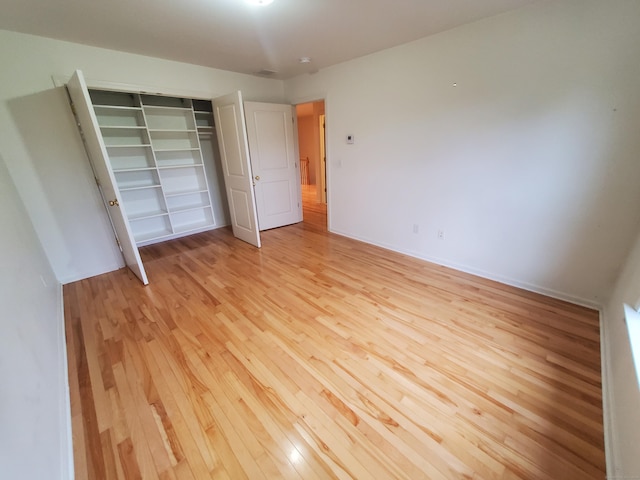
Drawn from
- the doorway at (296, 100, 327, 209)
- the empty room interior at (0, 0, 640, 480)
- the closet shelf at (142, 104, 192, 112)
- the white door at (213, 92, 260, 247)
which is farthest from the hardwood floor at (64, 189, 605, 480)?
the doorway at (296, 100, 327, 209)

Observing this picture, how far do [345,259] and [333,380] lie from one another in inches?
69.9

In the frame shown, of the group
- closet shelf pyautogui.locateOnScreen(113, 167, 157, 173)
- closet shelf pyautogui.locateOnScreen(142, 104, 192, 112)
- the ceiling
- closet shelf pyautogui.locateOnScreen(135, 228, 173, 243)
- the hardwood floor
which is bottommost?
the hardwood floor

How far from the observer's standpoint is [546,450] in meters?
1.18

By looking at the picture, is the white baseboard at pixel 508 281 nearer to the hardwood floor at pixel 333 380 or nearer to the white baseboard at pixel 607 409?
the hardwood floor at pixel 333 380

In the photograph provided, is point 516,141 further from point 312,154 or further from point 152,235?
point 312,154

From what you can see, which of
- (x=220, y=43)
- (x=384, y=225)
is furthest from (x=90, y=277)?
(x=384, y=225)

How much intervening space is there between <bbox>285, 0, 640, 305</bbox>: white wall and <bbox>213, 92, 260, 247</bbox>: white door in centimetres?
145

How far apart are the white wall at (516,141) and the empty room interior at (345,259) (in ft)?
0.05

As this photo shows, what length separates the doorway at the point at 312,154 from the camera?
19.1ft

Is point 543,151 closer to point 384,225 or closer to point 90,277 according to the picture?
point 384,225

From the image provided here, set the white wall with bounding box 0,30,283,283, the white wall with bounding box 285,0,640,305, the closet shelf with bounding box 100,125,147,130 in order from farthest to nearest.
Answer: the closet shelf with bounding box 100,125,147,130 → the white wall with bounding box 0,30,283,283 → the white wall with bounding box 285,0,640,305

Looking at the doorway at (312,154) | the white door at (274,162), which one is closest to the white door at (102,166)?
the white door at (274,162)

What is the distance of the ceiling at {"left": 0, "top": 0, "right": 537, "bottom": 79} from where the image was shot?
6.27 ft

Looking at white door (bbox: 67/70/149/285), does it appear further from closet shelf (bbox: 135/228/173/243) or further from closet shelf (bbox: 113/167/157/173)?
closet shelf (bbox: 135/228/173/243)
